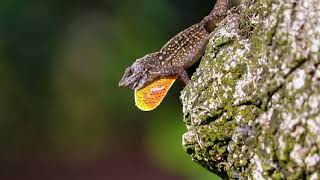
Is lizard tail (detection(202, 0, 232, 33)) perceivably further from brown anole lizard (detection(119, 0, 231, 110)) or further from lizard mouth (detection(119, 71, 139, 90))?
lizard mouth (detection(119, 71, 139, 90))

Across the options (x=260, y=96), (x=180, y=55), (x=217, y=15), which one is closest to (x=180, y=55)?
(x=180, y=55)

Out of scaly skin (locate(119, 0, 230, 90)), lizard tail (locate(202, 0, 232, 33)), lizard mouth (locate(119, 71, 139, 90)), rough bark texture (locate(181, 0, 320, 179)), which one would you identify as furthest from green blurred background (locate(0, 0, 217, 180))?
rough bark texture (locate(181, 0, 320, 179))

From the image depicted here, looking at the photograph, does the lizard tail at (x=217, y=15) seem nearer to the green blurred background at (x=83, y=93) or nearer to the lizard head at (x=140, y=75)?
the lizard head at (x=140, y=75)

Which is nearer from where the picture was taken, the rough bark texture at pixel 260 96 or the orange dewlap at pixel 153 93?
the rough bark texture at pixel 260 96

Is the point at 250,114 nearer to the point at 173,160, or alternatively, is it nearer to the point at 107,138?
the point at 173,160

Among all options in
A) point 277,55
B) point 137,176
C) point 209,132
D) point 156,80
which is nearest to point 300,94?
point 277,55

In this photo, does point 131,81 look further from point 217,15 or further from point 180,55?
point 217,15

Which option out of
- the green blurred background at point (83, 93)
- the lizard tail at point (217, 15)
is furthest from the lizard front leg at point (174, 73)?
the green blurred background at point (83, 93)
